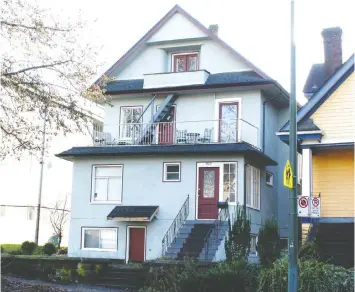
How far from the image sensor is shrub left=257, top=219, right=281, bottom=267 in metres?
17.9

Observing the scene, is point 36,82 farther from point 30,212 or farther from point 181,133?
point 30,212

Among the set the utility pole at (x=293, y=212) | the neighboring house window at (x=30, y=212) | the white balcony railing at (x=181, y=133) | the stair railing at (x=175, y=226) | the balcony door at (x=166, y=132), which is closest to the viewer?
the utility pole at (x=293, y=212)

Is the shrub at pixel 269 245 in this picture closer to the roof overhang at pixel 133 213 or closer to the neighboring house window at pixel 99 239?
the roof overhang at pixel 133 213

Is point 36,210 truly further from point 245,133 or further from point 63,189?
point 245,133

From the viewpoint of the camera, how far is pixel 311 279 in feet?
46.1

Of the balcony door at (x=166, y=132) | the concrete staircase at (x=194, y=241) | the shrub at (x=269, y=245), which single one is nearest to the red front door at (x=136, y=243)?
the concrete staircase at (x=194, y=241)

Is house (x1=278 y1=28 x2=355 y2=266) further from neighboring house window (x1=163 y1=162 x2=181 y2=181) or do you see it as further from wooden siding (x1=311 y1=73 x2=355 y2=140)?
neighboring house window (x1=163 y1=162 x2=181 y2=181)

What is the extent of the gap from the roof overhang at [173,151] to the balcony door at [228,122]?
93 cm

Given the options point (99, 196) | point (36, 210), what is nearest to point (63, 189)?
point (36, 210)

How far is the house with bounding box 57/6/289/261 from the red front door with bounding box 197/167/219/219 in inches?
1.6

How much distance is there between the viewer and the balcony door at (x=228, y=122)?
2494 centimetres

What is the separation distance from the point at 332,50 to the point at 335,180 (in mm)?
6516

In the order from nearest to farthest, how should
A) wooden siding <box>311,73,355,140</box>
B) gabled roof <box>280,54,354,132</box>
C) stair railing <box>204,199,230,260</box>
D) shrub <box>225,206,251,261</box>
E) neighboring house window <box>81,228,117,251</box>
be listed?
gabled roof <box>280,54,354,132</box> → wooden siding <box>311,73,355,140</box> → shrub <box>225,206,251,261</box> → stair railing <box>204,199,230,260</box> → neighboring house window <box>81,228,117,251</box>

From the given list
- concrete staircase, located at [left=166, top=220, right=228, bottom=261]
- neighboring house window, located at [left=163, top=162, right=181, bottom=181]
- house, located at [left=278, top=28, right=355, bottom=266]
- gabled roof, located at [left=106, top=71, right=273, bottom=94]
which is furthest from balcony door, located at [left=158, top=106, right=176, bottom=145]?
house, located at [left=278, top=28, right=355, bottom=266]
